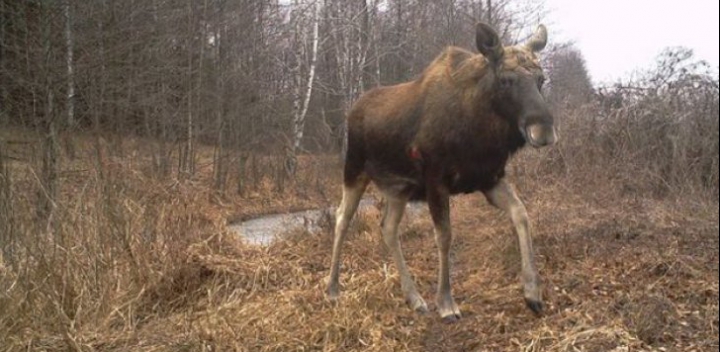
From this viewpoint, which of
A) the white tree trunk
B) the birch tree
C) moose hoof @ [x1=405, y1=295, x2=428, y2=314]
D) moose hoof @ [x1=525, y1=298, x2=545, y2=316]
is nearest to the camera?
moose hoof @ [x1=525, y1=298, x2=545, y2=316]

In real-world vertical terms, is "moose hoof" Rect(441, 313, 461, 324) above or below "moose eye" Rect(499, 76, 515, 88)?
below

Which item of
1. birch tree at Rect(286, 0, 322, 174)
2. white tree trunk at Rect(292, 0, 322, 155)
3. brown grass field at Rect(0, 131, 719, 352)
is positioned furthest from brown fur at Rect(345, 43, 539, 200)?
white tree trunk at Rect(292, 0, 322, 155)

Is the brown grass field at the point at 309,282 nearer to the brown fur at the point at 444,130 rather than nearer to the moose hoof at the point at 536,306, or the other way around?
the moose hoof at the point at 536,306

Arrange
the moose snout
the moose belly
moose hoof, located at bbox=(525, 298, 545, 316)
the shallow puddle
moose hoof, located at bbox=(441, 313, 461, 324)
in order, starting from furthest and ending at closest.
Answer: the shallow puddle → moose hoof, located at bbox=(441, 313, 461, 324) → the moose belly → moose hoof, located at bbox=(525, 298, 545, 316) → the moose snout

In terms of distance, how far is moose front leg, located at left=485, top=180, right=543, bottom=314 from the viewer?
15.3 feet

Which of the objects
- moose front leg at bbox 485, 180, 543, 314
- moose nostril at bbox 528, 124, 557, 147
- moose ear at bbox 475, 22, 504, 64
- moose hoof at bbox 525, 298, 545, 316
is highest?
moose ear at bbox 475, 22, 504, 64

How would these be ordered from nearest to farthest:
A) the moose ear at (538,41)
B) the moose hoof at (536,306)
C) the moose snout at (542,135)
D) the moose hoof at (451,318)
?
the moose snout at (542,135) < the moose hoof at (536,306) < the moose hoof at (451,318) < the moose ear at (538,41)

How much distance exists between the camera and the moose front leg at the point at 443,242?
203 inches

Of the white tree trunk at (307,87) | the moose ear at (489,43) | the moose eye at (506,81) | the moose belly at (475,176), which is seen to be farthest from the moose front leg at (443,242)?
the white tree trunk at (307,87)

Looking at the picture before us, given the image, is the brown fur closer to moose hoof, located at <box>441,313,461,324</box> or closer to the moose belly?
the moose belly

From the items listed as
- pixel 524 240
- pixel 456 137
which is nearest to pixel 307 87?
pixel 456 137

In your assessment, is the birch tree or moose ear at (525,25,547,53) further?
the birch tree

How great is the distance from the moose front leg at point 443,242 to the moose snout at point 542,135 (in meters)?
1.04

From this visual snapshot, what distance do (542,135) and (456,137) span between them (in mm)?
859
